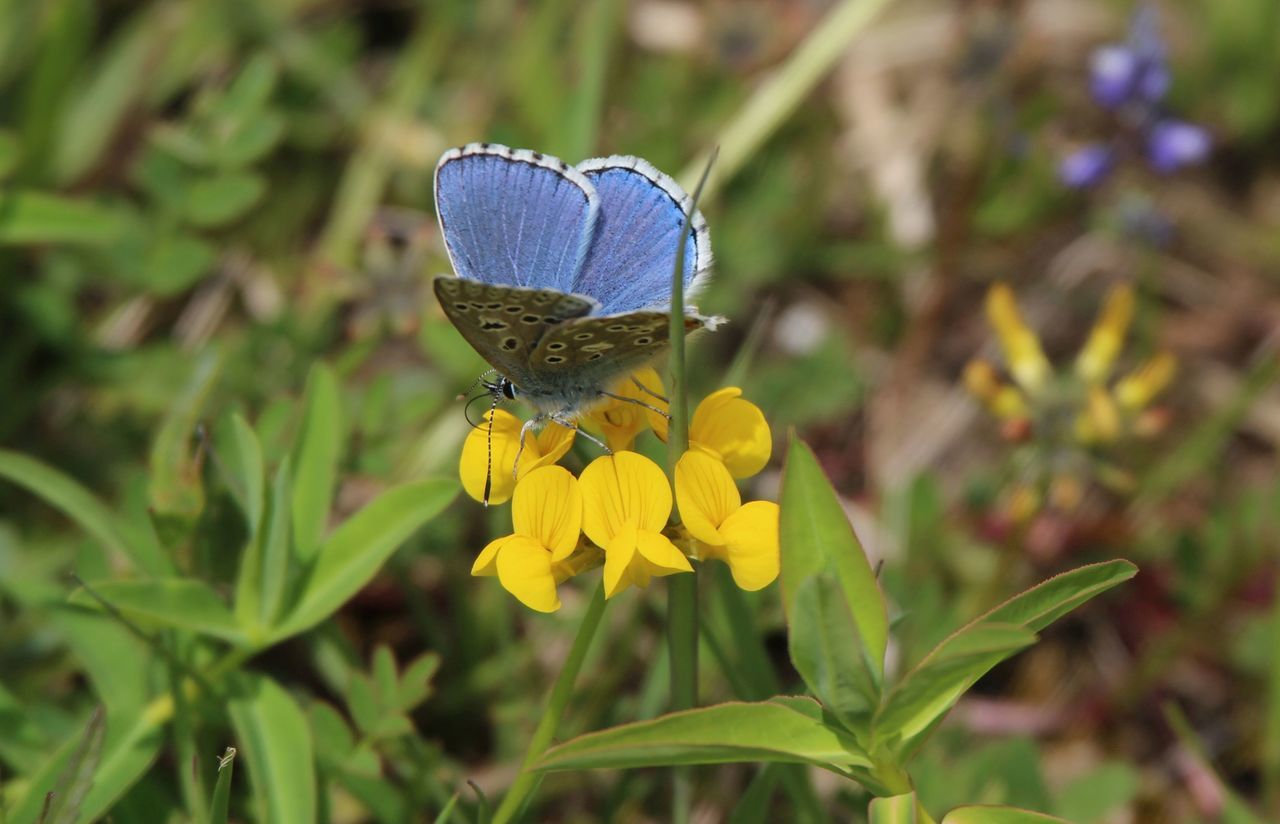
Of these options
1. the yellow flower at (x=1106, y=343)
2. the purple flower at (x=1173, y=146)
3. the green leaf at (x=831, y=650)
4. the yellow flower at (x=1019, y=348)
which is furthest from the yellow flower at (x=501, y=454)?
the purple flower at (x=1173, y=146)

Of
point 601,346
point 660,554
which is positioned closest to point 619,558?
point 660,554

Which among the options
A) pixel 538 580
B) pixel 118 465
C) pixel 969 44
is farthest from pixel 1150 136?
pixel 118 465

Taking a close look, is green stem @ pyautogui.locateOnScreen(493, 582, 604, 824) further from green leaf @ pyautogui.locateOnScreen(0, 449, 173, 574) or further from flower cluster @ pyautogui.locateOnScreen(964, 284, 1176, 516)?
flower cluster @ pyautogui.locateOnScreen(964, 284, 1176, 516)

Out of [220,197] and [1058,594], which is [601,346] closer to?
[1058,594]

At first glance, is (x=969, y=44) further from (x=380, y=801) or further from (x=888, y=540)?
(x=380, y=801)

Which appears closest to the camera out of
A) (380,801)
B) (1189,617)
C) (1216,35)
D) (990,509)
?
(380,801)

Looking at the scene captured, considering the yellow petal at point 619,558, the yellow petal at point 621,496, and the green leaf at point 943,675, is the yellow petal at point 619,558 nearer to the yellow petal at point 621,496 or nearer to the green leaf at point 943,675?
the yellow petal at point 621,496

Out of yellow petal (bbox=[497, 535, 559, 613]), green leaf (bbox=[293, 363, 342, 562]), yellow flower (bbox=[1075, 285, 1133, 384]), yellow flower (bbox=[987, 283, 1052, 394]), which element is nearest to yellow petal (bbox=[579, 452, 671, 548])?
yellow petal (bbox=[497, 535, 559, 613])
